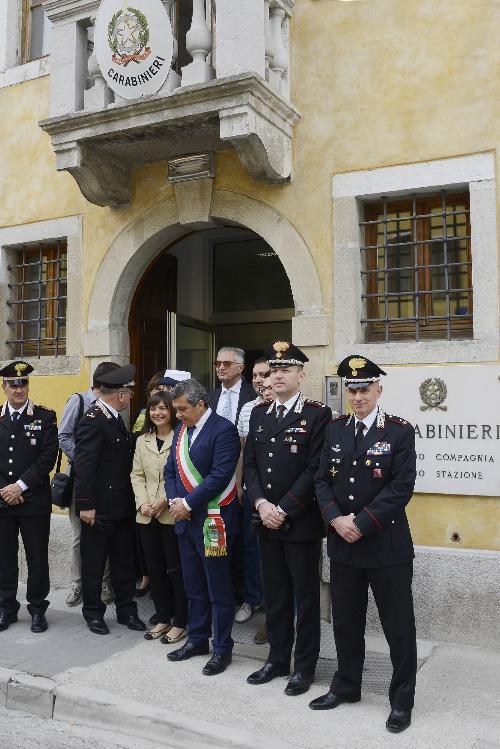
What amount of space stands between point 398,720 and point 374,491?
123 cm

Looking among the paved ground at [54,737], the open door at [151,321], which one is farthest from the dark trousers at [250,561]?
the open door at [151,321]

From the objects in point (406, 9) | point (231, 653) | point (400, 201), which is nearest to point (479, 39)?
point (406, 9)

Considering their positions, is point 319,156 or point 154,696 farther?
point 319,156

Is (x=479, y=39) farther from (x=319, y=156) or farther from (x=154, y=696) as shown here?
(x=154, y=696)

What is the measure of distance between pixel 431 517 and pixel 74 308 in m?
4.02

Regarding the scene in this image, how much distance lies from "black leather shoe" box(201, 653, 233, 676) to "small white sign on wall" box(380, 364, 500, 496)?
1993mm

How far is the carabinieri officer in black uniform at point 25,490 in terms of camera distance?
5.74 metres

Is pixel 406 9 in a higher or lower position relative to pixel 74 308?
higher

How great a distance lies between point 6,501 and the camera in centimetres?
566

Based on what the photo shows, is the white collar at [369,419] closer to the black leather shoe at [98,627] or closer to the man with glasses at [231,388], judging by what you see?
the man with glasses at [231,388]

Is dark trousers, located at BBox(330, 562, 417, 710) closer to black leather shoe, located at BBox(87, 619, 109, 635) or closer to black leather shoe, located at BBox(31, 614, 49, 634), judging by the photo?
black leather shoe, located at BBox(87, 619, 109, 635)

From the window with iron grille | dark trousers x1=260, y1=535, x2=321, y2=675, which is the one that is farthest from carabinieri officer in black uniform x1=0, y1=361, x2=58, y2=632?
dark trousers x1=260, y1=535, x2=321, y2=675

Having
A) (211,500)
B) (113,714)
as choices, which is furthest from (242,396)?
(113,714)

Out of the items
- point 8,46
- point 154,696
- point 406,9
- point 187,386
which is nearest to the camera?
→ point 154,696
